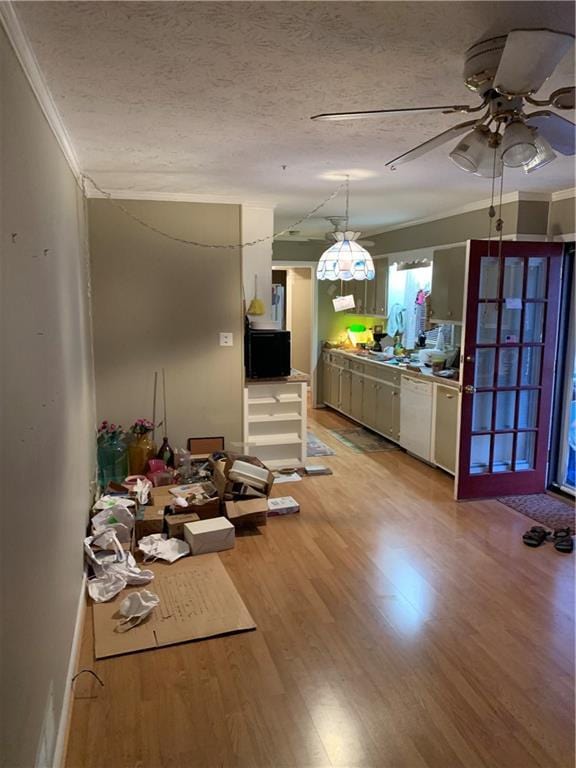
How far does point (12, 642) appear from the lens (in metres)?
1.33

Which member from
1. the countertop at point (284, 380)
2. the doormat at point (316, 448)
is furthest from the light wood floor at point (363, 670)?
the doormat at point (316, 448)

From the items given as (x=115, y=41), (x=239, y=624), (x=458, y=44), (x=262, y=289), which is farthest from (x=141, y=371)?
(x=458, y=44)

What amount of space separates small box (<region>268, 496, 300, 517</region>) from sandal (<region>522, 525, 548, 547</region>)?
5.18ft

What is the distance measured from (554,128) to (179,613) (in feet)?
8.67

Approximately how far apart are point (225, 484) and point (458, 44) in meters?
2.92

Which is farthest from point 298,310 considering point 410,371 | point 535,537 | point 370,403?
point 535,537

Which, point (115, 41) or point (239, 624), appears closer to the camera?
point (115, 41)

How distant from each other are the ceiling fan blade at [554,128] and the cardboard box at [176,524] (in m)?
2.88

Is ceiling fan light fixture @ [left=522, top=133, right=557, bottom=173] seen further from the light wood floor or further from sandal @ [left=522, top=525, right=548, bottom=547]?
sandal @ [left=522, top=525, right=548, bottom=547]

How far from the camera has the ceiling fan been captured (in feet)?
4.88

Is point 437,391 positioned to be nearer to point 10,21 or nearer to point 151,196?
point 151,196

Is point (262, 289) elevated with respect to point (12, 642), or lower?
elevated

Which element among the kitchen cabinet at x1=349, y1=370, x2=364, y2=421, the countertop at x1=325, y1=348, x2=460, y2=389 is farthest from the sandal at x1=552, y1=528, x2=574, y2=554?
the kitchen cabinet at x1=349, y1=370, x2=364, y2=421

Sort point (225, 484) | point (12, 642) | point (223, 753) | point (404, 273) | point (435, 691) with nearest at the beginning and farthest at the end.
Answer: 1. point (12, 642)
2. point (223, 753)
3. point (435, 691)
4. point (225, 484)
5. point (404, 273)
